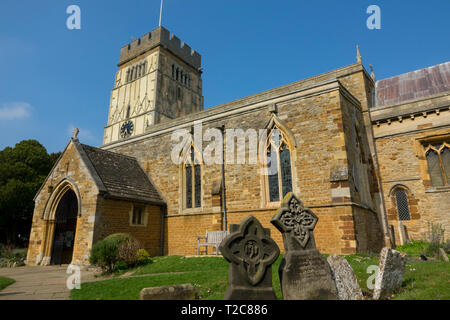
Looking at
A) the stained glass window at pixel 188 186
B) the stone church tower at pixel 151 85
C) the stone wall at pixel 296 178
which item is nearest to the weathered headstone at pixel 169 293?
the stone wall at pixel 296 178

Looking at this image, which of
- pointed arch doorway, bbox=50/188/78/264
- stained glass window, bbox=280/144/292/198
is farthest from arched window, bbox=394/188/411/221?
pointed arch doorway, bbox=50/188/78/264

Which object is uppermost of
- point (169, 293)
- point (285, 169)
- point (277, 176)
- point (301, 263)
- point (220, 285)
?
point (285, 169)

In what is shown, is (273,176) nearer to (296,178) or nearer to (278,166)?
(278,166)

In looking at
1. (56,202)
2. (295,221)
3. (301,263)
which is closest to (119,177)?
(56,202)

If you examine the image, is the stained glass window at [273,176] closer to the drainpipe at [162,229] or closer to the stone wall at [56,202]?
the drainpipe at [162,229]

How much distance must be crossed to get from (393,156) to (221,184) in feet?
30.1

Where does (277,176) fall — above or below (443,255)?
above

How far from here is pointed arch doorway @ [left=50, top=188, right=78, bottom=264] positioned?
1509 centimetres

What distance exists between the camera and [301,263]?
18.1ft

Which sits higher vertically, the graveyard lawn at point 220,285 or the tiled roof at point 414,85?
the tiled roof at point 414,85

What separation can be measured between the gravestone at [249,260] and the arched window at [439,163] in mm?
12888

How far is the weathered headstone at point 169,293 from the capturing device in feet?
15.8

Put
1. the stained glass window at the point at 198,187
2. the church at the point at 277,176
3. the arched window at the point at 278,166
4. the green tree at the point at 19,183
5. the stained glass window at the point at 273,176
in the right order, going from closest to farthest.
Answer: the church at the point at 277,176, the arched window at the point at 278,166, the stained glass window at the point at 273,176, the stained glass window at the point at 198,187, the green tree at the point at 19,183

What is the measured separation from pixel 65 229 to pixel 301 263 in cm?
1460
